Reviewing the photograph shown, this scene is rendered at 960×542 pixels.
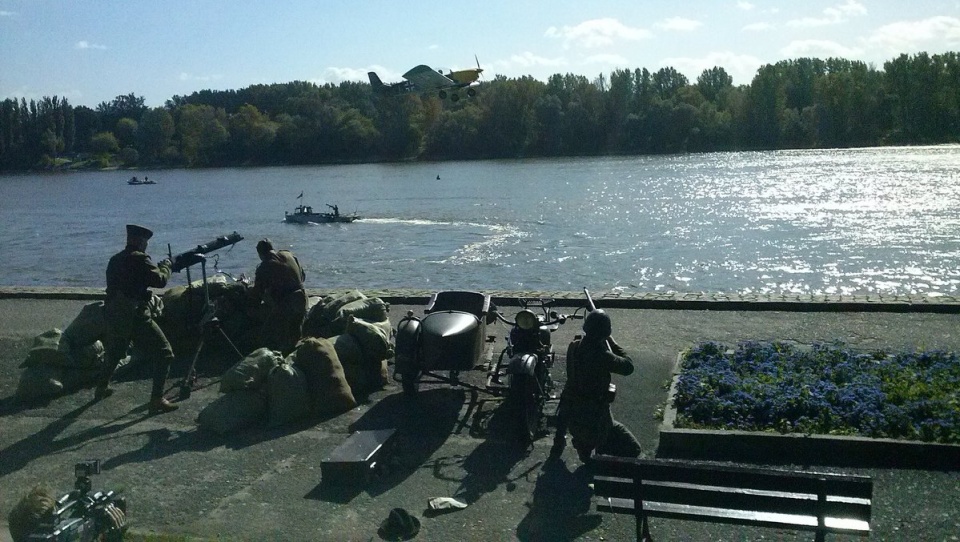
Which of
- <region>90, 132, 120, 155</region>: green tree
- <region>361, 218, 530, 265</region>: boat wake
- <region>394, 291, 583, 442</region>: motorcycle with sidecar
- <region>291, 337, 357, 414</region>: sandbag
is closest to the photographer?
<region>394, 291, 583, 442</region>: motorcycle with sidecar

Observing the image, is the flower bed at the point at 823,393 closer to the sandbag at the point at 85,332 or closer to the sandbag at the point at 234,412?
the sandbag at the point at 234,412

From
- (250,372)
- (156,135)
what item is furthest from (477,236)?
(156,135)

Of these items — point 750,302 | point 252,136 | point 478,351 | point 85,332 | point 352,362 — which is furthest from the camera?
point 252,136

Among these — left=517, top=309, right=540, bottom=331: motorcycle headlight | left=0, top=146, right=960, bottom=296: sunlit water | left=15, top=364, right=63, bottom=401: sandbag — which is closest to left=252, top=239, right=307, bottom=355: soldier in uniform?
left=0, top=146, right=960, bottom=296: sunlit water

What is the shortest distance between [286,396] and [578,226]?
4437cm

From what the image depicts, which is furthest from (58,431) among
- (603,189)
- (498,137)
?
(498,137)

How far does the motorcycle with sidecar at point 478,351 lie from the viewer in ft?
26.4

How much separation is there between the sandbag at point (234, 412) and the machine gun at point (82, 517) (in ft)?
8.46

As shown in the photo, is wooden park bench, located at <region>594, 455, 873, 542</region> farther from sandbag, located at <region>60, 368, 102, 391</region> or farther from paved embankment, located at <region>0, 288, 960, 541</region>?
sandbag, located at <region>60, 368, 102, 391</region>

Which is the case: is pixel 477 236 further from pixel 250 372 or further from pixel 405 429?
pixel 405 429

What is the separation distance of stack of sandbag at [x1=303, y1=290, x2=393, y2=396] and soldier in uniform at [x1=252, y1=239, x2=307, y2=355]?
407 mm

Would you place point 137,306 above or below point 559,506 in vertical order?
above

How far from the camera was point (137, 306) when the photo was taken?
9.64m

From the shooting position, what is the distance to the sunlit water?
113 feet
